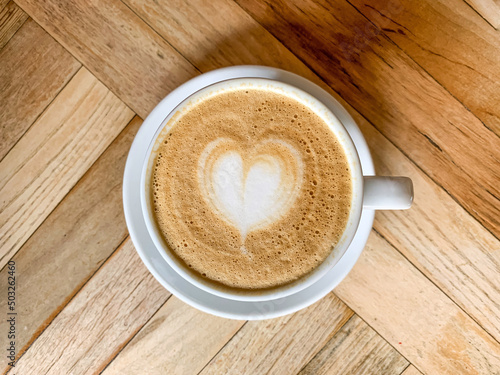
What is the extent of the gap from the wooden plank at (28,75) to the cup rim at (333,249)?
1.29ft

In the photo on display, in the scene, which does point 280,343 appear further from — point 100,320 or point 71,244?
point 71,244

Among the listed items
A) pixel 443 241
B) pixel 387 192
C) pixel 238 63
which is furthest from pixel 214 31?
pixel 443 241

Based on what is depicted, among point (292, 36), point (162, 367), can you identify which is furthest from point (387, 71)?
point (162, 367)

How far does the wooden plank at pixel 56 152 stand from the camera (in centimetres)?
91

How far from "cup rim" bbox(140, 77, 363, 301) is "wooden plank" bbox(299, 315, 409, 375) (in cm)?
31

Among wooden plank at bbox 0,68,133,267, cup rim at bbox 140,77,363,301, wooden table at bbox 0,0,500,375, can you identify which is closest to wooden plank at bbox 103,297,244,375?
wooden table at bbox 0,0,500,375

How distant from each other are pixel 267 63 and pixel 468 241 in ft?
2.07

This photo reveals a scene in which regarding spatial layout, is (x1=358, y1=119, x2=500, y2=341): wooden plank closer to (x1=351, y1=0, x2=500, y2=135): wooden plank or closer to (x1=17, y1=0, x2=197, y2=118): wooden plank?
(x1=351, y1=0, x2=500, y2=135): wooden plank

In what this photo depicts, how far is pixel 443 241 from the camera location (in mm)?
900

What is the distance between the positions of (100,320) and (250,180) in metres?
0.55

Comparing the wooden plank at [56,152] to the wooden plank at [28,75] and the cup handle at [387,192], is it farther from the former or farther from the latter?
the cup handle at [387,192]

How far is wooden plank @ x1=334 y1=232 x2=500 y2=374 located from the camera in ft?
2.99

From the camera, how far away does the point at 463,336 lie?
92cm

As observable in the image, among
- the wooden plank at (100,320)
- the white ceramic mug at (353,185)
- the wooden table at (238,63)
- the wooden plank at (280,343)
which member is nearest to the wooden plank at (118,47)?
the wooden table at (238,63)
